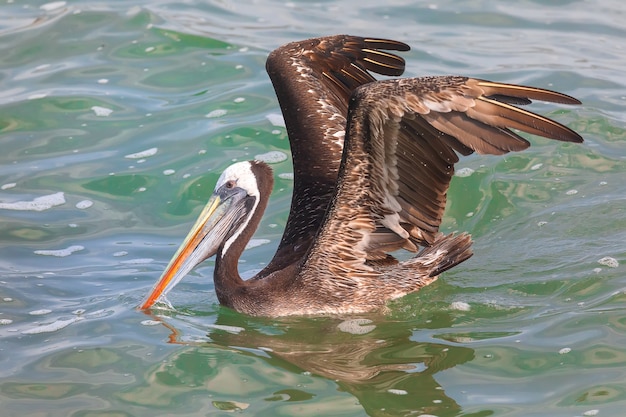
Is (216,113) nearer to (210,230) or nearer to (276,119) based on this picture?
(276,119)

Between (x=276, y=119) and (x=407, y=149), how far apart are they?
408cm

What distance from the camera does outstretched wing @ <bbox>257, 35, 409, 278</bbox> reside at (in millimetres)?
7918

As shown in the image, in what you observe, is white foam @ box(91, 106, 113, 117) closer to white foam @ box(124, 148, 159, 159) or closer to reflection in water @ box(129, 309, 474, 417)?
white foam @ box(124, 148, 159, 159)

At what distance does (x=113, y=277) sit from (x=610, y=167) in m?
4.19

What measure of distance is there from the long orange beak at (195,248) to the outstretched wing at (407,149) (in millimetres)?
704

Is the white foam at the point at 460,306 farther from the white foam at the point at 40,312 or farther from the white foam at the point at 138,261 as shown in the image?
the white foam at the point at 40,312

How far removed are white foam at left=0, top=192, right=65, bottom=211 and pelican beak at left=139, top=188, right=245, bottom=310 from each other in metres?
2.27

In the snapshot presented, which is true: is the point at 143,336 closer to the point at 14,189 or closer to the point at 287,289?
the point at 287,289

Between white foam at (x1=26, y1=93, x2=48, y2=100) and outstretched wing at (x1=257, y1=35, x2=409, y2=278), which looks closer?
outstretched wing at (x1=257, y1=35, x2=409, y2=278)

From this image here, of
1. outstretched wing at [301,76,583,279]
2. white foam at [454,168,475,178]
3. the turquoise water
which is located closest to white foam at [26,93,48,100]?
the turquoise water

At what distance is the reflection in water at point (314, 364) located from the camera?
5891 mm

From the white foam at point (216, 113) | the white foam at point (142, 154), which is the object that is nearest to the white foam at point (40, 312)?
the white foam at point (142, 154)

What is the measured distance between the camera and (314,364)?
638 cm

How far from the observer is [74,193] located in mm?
9562
